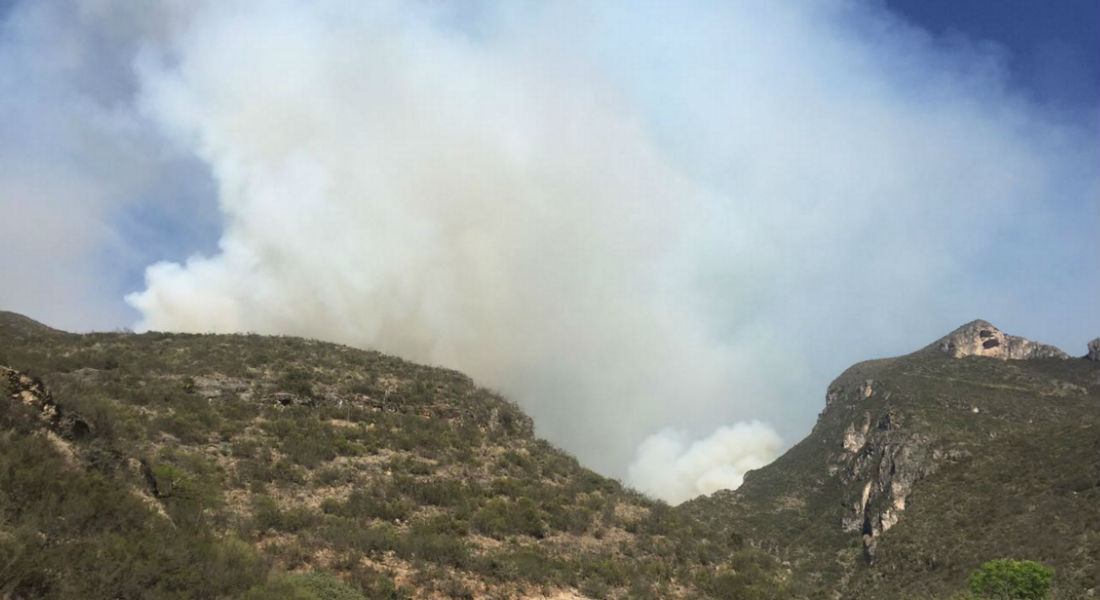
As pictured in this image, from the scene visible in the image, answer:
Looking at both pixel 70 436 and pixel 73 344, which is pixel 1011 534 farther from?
pixel 73 344

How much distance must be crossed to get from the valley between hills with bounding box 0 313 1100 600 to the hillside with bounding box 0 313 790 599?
0.27 ft

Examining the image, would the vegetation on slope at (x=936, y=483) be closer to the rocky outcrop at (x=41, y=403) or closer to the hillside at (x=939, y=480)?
the hillside at (x=939, y=480)

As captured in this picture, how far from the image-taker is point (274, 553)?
65.4 ft

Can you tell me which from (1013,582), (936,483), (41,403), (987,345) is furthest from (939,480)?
(41,403)

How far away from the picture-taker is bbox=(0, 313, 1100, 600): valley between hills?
11469 mm

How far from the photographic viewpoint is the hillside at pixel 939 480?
237 feet

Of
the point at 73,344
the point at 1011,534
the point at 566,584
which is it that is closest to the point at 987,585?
the point at 1011,534

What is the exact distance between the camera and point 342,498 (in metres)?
27.5

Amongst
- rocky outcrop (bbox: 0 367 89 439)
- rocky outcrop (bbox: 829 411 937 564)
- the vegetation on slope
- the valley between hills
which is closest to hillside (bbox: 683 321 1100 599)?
the vegetation on slope

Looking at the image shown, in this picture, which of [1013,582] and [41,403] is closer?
[41,403]

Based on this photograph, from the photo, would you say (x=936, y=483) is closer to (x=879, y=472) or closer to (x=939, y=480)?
(x=939, y=480)

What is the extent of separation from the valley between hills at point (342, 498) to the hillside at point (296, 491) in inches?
3.3

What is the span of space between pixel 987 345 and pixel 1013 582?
157037mm

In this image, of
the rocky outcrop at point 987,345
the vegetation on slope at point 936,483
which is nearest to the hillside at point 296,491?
the vegetation on slope at point 936,483
